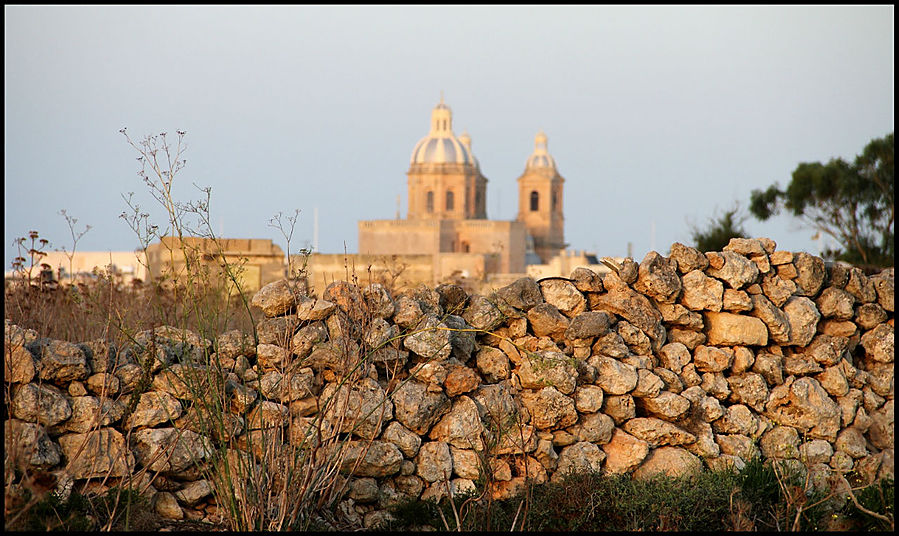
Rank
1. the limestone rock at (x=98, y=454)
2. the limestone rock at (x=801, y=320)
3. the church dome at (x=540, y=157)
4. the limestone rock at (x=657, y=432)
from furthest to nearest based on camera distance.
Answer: the church dome at (x=540, y=157)
the limestone rock at (x=801, y=320)
the limestone rock at (x=657, y=432)
the limestone rock at (x=98, y=454)

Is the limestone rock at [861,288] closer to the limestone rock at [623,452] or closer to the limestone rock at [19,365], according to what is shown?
the limestone rock at [623,452]

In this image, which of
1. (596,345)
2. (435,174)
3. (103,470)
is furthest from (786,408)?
(435,174)

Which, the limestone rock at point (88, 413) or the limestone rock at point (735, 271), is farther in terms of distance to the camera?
the limestone rock at point (735, 271)

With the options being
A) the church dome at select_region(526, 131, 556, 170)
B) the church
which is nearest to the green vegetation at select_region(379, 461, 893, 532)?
the church

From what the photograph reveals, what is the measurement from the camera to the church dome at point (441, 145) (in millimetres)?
73625

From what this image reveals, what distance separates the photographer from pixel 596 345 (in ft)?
17.1

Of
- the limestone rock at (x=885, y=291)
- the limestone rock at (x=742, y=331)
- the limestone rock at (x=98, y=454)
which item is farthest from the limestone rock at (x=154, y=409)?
the limestone rock at (x=885, y=291)

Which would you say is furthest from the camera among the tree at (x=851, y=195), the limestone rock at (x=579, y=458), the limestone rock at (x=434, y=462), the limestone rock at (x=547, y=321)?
the tree at (x=851, y=195)

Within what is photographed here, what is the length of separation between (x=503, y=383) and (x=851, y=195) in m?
22.2

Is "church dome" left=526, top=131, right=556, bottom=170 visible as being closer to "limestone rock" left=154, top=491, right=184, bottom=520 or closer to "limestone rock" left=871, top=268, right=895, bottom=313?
"limestone rock" left=871, top=268, right=895, bottom=313

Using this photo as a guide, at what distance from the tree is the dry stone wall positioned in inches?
735

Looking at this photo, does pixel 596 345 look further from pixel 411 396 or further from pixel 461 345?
pixel 411 396

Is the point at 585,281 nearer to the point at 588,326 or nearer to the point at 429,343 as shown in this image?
the point at 588,326

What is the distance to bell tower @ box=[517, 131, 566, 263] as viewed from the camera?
80.8 m
